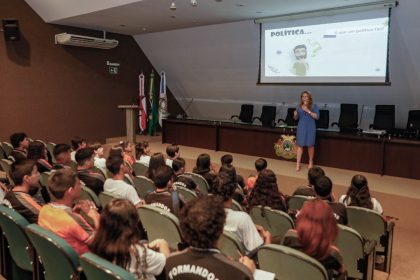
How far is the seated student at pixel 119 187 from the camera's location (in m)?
3.17

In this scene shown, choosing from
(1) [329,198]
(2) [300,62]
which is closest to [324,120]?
(2) [300,62]

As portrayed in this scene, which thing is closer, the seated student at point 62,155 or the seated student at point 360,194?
the seated student at point 360,194

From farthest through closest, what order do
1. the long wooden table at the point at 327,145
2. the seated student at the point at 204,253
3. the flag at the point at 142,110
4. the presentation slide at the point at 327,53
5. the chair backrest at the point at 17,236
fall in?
the flag at the point at 142,110 < the presentation slide at the point at 327,53 < the long wooden table at the point at 327,145 < the chair backrest at the point at 17,236 < the seated student at the point at 204,253

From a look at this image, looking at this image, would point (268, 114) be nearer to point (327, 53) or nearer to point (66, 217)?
point (327, 53)

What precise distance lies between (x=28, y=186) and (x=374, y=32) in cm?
582

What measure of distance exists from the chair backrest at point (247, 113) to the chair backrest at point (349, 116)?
2197 millimetres

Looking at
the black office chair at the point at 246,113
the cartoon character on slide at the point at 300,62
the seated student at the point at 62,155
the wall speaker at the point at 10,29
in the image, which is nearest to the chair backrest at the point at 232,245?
the seated student at the point at 62,155

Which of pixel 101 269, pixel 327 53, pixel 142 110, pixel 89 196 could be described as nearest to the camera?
pixel 101 269

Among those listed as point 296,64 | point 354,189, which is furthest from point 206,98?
point 354,189

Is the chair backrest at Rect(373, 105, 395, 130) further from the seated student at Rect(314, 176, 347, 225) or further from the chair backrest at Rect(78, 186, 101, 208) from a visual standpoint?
the chair backrest at Rect(78, 186, 101, 208)

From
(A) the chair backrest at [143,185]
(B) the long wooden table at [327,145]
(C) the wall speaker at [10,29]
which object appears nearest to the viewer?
(A) the chair backrest at [143,185]

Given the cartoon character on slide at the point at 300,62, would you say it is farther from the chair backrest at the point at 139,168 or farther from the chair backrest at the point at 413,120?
the chair backrest at the point at 139,168

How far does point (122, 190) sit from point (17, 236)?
1.00m

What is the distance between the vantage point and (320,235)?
1864 mm
